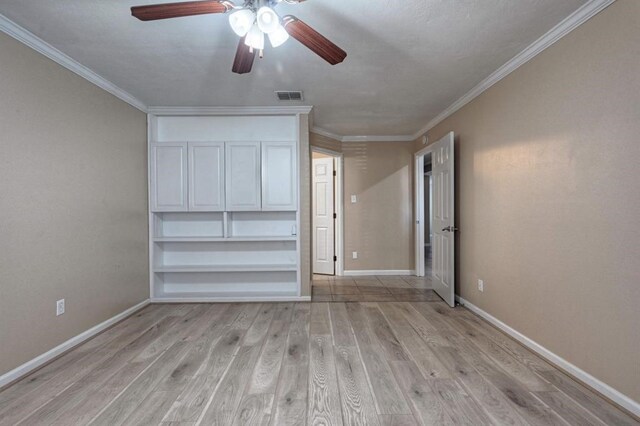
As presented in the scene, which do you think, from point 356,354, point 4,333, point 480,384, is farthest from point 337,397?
point 4,333

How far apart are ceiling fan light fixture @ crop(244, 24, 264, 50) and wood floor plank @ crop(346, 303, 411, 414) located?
213cm

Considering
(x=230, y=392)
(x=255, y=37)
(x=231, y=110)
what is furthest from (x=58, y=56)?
(x=230, y=392)

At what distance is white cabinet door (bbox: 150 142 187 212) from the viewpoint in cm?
360

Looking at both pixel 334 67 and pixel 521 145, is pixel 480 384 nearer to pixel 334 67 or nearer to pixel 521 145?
pixel 521 145

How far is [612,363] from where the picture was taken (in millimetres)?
1750

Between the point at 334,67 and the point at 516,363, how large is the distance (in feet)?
8.93

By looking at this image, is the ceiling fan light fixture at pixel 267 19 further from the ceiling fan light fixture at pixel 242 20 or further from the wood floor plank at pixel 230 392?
the wood floor plank at pixel 230 392

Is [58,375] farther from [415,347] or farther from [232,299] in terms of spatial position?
[415,347]

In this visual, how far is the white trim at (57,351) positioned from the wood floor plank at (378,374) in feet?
7.73

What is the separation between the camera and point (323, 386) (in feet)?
6.33

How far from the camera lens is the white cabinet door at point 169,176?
11.8ft

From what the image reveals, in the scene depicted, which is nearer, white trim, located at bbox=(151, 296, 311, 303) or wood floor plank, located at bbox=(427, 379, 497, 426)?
wood floor plank, located at bbox=(427, 379, 497, 426)

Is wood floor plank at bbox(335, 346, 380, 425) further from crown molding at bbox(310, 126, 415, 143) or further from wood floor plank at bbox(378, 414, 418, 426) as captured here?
crown molding at bbox(310, 126, 415, 143)

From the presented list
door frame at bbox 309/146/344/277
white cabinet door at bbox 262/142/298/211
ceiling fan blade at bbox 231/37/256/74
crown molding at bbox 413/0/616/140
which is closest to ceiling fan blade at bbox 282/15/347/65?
ceiling fan blade at bbox 231/37/256/74
